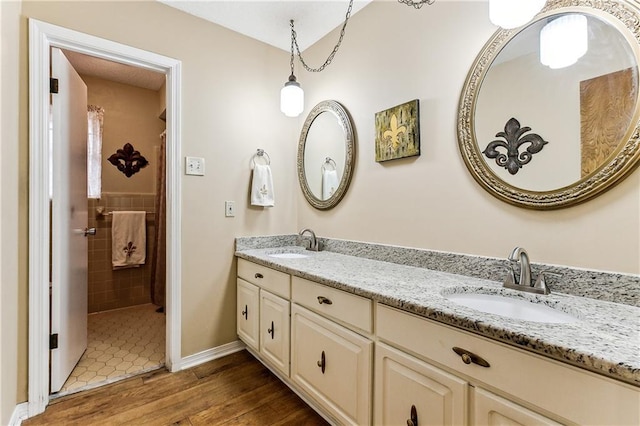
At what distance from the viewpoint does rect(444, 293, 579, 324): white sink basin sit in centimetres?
102

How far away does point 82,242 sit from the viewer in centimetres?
206

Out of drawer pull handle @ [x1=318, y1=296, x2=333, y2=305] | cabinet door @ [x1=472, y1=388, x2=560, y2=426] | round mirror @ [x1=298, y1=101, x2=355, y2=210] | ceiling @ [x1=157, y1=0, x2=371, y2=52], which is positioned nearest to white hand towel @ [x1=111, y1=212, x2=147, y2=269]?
round mirror @ [x1=298, y1=101, x2=355, y2=210]

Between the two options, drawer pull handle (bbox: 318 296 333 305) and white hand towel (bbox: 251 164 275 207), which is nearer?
drawer pull handle (bbox: 318 296 333 305)

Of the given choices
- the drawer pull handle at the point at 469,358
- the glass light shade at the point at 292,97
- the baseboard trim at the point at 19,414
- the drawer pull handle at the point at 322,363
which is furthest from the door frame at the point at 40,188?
the drawer pull handle at the point at 469,358

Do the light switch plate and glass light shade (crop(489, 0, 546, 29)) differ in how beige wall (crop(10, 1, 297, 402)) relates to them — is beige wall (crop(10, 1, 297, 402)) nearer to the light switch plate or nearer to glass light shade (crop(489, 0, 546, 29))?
the light switch plate

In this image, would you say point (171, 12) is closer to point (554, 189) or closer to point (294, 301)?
point (294, 301)

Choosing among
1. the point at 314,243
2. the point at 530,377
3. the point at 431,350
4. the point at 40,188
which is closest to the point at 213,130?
the point at 40,188

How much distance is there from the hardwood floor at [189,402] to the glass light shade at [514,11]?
1.95 meters

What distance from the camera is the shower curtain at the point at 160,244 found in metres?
2.92

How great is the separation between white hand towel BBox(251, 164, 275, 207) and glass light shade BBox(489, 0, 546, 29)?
1.68m

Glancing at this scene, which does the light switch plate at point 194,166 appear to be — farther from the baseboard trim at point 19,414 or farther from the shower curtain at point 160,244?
the baseboard trim at point 19,414

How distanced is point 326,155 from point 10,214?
1.81m

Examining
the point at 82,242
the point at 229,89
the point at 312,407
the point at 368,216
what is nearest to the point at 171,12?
the point at 229,89

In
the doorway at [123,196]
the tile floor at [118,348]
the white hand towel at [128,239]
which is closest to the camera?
the tile floor at [118,348]
